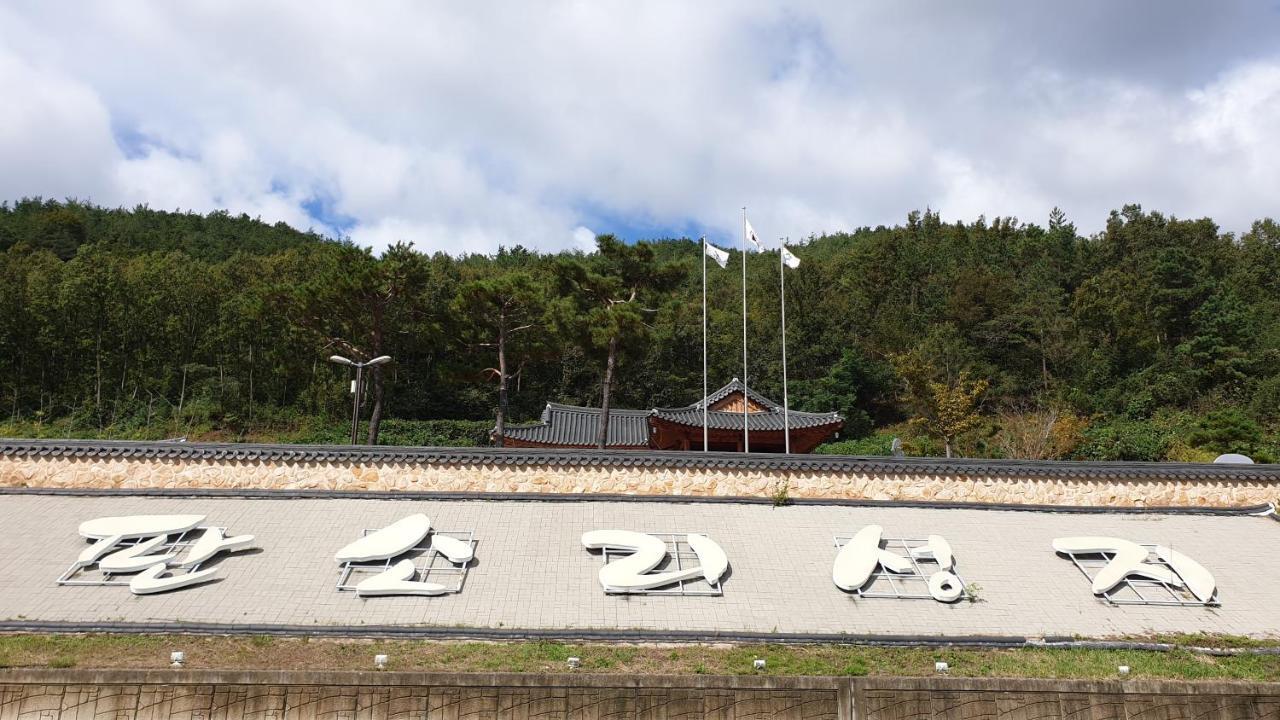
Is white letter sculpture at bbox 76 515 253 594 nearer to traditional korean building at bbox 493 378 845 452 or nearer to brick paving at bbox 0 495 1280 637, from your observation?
brick paving at bbox 0 495 1280 637

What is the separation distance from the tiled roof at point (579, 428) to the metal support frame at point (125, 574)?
45.3ft

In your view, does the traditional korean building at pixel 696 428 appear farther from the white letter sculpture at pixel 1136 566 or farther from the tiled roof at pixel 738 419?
the white letter sculpture at pixel 1136 566

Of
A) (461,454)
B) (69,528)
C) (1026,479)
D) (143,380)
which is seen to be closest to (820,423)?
Answer: (1026,479)

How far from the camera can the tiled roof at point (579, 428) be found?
24.7m

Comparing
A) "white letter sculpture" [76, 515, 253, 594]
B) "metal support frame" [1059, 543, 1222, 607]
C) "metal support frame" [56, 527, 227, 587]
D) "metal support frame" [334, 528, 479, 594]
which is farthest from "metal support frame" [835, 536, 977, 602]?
"metal support frame" [56, 527, 227, 587]

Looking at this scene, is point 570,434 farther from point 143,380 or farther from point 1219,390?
point 1219,390

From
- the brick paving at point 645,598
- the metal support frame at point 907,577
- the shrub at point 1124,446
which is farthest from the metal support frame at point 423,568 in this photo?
the shrub at point 1124,446

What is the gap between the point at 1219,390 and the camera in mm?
30328

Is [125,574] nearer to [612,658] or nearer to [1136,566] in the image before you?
[612,658]

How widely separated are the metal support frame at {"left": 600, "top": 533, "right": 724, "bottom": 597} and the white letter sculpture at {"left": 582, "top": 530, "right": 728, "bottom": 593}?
0.14 ft

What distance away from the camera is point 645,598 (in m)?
9.44

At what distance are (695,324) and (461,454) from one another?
29.1m

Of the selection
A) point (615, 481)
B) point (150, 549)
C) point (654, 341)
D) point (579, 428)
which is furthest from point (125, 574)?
point (654, 341)

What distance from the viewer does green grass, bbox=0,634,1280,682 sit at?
25.2 feet
